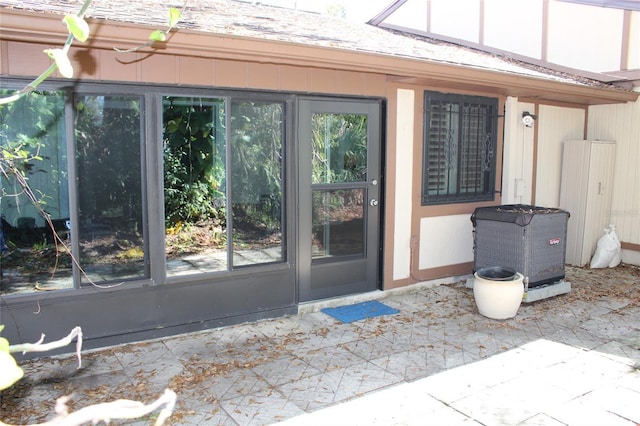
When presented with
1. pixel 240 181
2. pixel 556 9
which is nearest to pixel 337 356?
pixel 240 181

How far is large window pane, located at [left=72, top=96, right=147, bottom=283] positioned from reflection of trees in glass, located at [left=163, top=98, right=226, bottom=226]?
0.38m

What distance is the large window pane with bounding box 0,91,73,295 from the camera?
372 cm

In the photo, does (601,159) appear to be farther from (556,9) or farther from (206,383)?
(206,383)

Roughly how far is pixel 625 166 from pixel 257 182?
5.35 m

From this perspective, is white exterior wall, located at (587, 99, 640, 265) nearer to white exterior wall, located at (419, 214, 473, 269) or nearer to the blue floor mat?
white exterior wall, located at (419, 214, 473, 269)

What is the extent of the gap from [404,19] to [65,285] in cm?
716

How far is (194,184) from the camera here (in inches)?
232

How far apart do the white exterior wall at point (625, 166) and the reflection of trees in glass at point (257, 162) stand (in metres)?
5.12

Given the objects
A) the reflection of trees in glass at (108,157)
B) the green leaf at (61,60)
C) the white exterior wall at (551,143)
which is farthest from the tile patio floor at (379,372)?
the green leaf at (61,60)

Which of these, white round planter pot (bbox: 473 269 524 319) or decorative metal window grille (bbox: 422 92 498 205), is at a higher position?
decorative metal window grille (bbox: 422 92 498 205)

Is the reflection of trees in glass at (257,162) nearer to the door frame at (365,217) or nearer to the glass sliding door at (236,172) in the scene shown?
the glass sliding door at (236,172)

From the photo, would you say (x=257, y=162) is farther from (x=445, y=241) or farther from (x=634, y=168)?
(x=634, y=168)

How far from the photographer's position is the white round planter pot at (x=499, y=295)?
4711mm

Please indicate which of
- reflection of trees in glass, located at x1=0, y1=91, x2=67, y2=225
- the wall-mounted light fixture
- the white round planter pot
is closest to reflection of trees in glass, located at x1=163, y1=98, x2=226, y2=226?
reflection of trees in glass, located at x1=0, y1=91, x2=67, y2=225
